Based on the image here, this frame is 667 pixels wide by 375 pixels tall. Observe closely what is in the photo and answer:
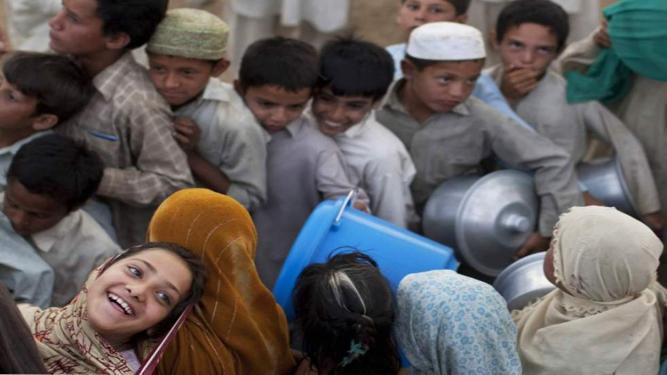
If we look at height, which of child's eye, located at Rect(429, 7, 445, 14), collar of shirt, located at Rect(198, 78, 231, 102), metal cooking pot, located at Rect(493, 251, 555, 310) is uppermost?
collar of shirt, located at Rect(198, 78, 231, 102)

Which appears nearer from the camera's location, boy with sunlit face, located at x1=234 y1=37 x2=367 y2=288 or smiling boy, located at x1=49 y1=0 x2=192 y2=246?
smiling boy, located at x1=49 y1=0 x2=192 y2=246

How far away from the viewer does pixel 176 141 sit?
3604 mm

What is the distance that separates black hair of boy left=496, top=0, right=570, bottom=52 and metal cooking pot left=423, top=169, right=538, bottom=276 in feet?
2.09

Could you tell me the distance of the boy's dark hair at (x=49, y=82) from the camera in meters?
3.40

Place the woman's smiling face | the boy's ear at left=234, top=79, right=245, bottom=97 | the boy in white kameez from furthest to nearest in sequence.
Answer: the boy's ear at left=234, top=79, right=245, bottom=97 → the boy in white kameez → the woman's smiling face

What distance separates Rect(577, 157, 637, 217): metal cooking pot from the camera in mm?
4172

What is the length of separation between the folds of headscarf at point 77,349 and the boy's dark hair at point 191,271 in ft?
0.35

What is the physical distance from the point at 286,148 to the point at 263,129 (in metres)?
0.10

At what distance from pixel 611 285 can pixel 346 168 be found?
1247 mm

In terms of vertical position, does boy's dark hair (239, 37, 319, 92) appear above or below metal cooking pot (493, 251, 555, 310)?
above

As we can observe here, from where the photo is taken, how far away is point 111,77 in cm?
351

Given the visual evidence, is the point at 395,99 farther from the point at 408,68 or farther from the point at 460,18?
the point at 460,18

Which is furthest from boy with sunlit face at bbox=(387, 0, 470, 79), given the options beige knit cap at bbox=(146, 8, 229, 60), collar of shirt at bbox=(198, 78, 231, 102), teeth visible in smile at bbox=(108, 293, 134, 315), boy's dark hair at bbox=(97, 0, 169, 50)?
teeth visible in smile at bbox=(108, 293, 134, 315)

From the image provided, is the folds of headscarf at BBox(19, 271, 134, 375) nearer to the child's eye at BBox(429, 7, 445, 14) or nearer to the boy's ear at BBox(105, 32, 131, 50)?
the boy's ear at BBox(105, 32, 131, 50)
